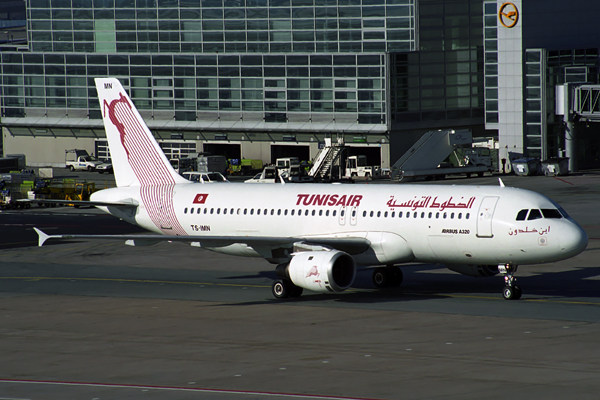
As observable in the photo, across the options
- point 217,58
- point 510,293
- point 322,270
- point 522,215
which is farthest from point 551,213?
point 217,58

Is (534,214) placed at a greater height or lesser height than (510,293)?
greater

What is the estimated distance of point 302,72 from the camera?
118688 millimetres

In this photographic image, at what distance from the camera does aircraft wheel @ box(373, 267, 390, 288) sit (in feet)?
135

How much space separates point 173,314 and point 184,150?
93454 millimetres

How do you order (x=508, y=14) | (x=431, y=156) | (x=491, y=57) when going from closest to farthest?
(x=431, y=156)
(x=508, y=14)
(x=491, y=57)

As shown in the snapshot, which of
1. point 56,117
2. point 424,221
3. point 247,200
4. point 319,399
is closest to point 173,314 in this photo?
point 247,200

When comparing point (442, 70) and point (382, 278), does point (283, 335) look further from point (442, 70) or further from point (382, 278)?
point (442, 70)

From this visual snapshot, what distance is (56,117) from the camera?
131m

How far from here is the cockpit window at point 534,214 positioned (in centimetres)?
3562

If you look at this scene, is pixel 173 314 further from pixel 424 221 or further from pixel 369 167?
pixel 369 167

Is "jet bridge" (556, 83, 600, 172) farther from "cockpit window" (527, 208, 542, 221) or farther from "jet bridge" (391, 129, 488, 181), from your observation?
"cockpit window" (527, 208, 542, 221)

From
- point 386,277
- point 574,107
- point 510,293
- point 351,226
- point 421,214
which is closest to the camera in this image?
point 510,293

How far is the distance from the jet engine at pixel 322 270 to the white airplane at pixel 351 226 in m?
0.04

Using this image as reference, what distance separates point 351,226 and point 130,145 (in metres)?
14.9
